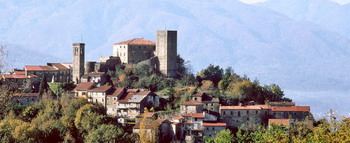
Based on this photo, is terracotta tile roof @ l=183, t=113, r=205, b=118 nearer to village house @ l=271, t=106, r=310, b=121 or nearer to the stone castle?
village house @ l=271, t=106, r=310, b=121

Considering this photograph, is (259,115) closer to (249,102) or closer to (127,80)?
(249,102)

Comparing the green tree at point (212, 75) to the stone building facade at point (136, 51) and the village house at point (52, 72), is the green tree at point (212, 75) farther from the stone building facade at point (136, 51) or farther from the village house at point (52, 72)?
the village house at point (52, 72)

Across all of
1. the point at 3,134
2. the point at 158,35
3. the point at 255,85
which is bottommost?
the point at 3,134

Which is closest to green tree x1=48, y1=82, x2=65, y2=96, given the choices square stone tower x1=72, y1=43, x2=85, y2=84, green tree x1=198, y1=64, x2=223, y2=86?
square stone tower x1=72, y1=43, x2=85, y2=84

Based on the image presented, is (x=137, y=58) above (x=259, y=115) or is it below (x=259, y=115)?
above

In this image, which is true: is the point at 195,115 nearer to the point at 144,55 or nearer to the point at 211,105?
the point at 211,105

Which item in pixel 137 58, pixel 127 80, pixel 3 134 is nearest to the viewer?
pixel 3 134

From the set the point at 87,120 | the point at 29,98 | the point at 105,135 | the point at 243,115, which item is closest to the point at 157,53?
the point at 29,98

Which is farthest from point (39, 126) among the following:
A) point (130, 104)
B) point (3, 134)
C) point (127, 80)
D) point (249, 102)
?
point (249, 102)

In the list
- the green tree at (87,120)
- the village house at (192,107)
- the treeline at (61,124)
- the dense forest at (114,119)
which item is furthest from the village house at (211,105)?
the green tree at (87,120)
